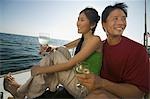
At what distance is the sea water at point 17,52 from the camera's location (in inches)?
65.3

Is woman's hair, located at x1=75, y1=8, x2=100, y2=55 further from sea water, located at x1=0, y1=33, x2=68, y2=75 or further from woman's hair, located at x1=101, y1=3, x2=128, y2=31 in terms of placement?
sea water, located at x1=0, y1=33, x2=68, y2=75

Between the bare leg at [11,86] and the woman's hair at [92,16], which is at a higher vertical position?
the woman's hair at [92,16]

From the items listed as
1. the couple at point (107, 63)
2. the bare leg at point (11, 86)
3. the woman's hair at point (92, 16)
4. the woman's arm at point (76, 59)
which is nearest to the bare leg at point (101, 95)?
the couple at point (107, 63)

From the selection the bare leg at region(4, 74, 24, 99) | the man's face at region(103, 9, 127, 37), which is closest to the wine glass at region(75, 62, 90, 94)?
the man's face at region(103, 9, 127, 37)

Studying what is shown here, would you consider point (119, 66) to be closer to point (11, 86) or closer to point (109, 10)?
point (109, 10)

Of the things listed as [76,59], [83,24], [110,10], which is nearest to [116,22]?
[110,10]

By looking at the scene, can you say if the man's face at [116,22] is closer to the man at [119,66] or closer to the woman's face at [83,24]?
the man at [119,66]

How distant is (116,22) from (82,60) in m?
0.31

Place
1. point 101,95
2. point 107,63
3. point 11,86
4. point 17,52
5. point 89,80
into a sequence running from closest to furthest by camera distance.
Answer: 1. point 89,80
2. point 101,95
3. point 107,63
4. point 11,86
5. point 17,52

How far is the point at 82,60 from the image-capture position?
1.37m

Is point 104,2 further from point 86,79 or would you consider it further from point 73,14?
point 86,79

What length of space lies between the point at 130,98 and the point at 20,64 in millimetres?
849

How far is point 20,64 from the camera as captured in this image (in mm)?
1720

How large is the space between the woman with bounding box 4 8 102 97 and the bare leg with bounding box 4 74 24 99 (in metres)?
0.21
